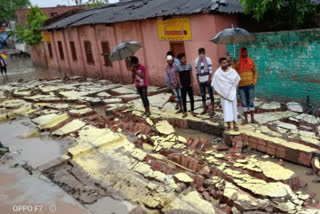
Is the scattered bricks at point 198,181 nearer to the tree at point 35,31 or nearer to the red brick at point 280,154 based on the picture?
the red brick at point 280,154

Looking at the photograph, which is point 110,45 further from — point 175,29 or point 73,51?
point 73,51

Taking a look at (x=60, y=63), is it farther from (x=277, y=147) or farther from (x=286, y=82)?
(x=277, y=147)

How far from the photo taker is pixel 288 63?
775 cm

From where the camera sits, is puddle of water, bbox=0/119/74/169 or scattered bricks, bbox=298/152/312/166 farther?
puddle of water, bbox=0/119/74/169

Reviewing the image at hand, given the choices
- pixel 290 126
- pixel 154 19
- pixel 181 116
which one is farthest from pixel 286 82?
pixel 154 19

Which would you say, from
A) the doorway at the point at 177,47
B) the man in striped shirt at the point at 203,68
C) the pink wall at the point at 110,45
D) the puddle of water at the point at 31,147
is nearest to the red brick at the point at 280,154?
the man in striped shirt at the point at 203,68

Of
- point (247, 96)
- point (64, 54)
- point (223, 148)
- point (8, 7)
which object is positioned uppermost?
point (8, 7)

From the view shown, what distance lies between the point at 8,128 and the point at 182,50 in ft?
19.4

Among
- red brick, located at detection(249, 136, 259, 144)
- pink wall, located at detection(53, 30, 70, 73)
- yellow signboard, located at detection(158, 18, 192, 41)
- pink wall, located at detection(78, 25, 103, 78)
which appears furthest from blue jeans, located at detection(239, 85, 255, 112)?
pink wall, located at detection(53, 30, 70, 73)

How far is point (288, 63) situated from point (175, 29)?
13.3 ft

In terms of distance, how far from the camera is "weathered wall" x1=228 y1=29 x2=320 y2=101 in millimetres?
7262

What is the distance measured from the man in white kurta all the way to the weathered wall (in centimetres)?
238

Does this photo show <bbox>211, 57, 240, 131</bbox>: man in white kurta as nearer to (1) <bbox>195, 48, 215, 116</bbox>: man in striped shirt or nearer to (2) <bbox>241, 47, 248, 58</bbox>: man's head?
(2) <bbox>241, 47, 248, 58</bbox>: man's head

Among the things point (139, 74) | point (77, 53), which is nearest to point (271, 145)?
point (139, 74)
